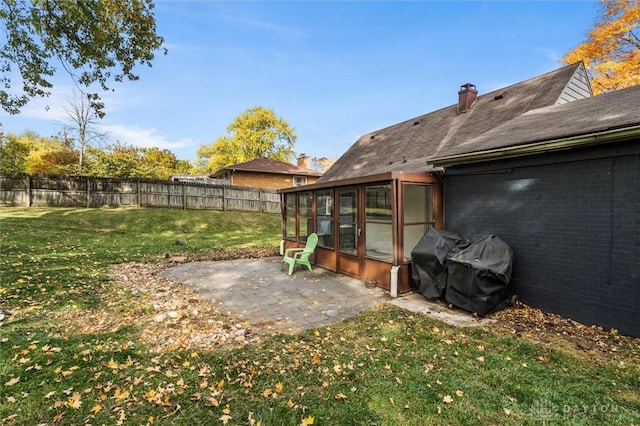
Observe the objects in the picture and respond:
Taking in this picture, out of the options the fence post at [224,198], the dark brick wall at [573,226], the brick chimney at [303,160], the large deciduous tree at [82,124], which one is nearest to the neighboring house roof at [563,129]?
the dark brick wall at [573,226]

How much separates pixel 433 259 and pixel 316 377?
3026mm

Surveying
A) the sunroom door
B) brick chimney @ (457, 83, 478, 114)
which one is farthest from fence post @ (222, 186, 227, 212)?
brick chimney @ (457, 83, 478, 114)

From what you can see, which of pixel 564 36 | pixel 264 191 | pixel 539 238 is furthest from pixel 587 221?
pixel 264 191

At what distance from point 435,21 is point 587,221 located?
8962 mm

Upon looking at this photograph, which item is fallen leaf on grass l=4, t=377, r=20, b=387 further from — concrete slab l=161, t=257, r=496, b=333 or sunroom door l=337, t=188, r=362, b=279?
sunroom door l=337, t=188, r=362, b=279

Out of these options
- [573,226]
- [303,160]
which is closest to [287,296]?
[573,226]

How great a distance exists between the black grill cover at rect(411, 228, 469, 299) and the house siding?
1990 cm

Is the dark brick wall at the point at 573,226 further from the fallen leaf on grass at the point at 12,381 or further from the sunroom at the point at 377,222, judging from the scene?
the fallen leaf on grass at the point at 12,381

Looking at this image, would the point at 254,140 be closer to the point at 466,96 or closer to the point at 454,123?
the point at 466,96

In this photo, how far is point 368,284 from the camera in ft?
19.9

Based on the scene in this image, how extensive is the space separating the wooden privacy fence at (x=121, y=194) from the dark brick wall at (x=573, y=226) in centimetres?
1601

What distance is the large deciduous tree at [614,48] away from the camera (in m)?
12.6

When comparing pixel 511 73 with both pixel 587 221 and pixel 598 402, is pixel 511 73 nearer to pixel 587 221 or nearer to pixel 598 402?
pixel 587 221

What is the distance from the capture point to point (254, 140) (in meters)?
36.0
